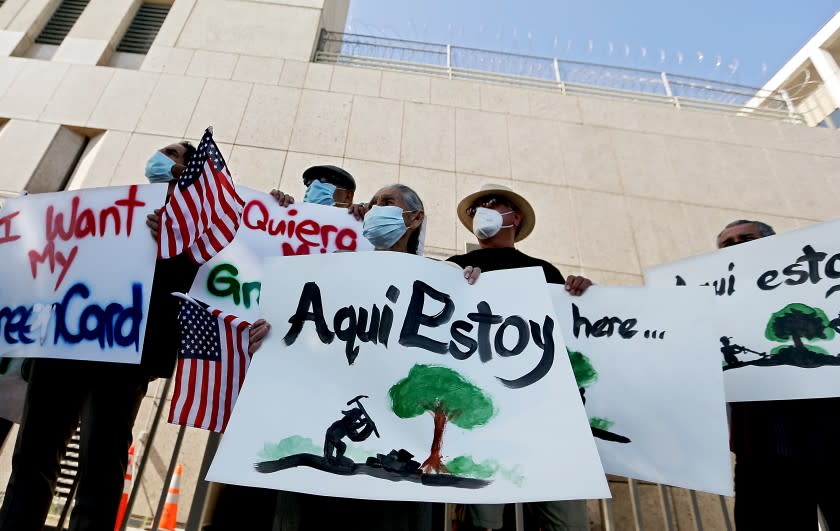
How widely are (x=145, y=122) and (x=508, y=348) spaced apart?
222 inches

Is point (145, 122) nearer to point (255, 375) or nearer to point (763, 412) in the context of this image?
point (255, 375)

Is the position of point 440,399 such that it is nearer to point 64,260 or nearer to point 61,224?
point 64,260

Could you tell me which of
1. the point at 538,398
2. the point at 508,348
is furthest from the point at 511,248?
the point at 538,398

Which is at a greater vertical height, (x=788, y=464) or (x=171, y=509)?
(x=788, y=464)

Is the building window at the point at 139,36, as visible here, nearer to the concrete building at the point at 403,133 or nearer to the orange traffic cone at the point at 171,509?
the concrete building at the point at 403,133

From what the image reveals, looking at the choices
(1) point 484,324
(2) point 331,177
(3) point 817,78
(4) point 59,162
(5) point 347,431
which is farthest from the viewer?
(3) point 817,78

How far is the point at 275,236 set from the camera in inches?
104

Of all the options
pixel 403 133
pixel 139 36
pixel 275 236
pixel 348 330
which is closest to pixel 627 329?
pixel 348 330

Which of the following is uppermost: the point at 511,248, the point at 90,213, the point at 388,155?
the point at 388,155

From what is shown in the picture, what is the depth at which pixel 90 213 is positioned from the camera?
2.10 metres

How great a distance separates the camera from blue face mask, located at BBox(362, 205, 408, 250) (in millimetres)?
2041

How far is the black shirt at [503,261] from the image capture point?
2.33m

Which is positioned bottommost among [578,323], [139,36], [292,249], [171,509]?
[171,509]

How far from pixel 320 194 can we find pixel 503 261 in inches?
55.2
